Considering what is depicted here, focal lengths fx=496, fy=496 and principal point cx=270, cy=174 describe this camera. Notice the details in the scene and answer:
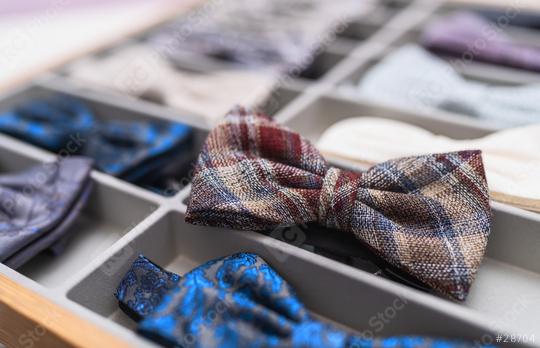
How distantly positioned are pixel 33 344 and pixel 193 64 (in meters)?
0.97

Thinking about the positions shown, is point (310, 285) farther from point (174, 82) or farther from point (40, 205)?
point (174, 82)

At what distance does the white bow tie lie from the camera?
1104mm

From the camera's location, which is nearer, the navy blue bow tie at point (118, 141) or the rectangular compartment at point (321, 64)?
the navy blue bow tie at point (118, 141)

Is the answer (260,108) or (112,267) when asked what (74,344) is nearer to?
(112,267)

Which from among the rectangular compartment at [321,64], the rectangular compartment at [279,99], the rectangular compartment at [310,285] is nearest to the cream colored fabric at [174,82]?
the rectangular compartment at [279,99]

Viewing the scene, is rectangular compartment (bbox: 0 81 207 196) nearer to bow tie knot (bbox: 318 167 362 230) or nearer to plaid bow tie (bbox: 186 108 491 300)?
plaid bow tie (bbox: 186 108 491 300)

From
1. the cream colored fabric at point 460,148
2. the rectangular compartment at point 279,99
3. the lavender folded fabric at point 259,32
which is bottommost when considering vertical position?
the rectangular compartment at point 279,99

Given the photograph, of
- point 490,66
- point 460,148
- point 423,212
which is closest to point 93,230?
point 423,212

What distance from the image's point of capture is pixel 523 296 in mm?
770

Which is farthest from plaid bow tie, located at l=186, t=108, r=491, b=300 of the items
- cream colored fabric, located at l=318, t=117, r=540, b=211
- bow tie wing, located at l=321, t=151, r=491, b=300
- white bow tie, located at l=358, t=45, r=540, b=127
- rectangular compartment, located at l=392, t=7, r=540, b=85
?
rectangular compartment, located at l=392, t=7, r=540, b=85

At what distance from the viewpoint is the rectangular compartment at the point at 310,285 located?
2.14 ft

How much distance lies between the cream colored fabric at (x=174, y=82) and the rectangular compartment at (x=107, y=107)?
0.28ft

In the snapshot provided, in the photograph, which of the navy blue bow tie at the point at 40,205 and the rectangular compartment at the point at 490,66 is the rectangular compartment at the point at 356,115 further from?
the navy blue bow tie at the point at 40,205

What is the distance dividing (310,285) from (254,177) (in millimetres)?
187
